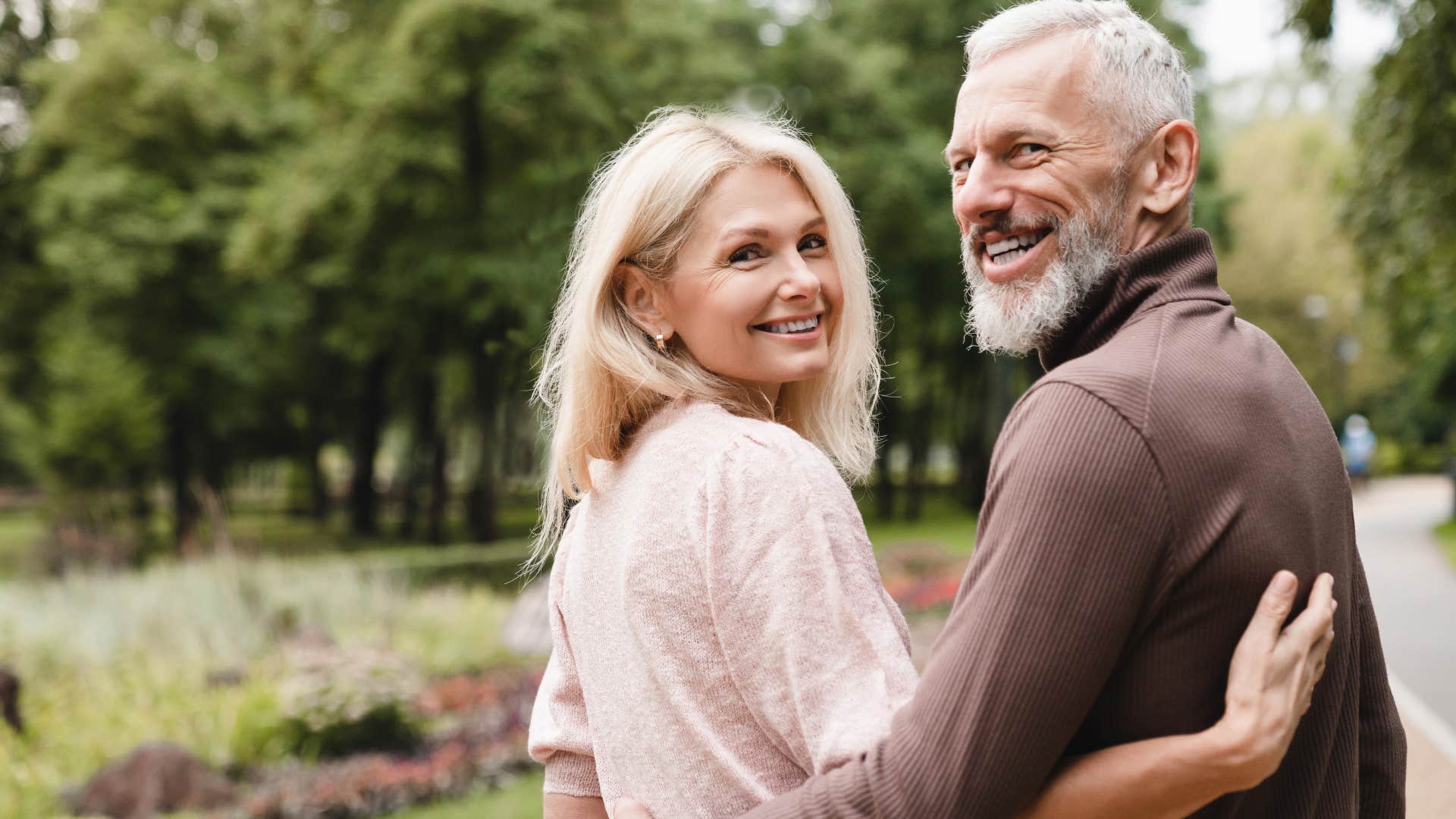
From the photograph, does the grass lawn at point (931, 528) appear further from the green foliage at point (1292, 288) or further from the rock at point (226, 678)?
the rock at point (226, 678)

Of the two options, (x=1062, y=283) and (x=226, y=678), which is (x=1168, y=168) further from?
(x=226, y=678)

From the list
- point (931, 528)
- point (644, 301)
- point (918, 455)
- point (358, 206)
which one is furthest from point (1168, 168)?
point (918, 455)

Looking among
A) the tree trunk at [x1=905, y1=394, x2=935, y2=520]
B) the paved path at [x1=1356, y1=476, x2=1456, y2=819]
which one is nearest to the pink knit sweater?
the paved path at [x1=1356, y1=476, x2=1456, y2=819]

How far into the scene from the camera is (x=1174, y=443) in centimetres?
151

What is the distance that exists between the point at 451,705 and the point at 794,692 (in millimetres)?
7630

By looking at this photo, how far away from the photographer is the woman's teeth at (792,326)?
202 cm

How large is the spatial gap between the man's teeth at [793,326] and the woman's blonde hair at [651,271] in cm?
12

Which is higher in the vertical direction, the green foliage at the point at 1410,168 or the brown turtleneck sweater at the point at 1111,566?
the green foliage at the point at 1410,168

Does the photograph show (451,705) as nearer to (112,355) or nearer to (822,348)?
(822,348)

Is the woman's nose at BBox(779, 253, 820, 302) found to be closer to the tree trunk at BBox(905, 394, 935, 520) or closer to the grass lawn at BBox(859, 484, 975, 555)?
the grass lawn at BBox(859, 484, 975, 555)

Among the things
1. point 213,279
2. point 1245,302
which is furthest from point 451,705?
point 1245,302

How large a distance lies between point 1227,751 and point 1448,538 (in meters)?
22.0

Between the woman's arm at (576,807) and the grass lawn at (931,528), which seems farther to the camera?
the grass lawn at (931,528)

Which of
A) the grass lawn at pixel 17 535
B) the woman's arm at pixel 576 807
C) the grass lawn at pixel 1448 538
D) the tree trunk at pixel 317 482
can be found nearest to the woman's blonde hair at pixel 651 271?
the woman's arm at pixel 576 807
